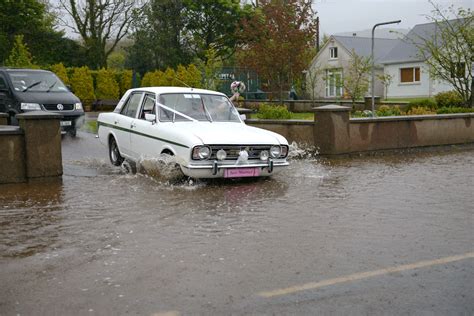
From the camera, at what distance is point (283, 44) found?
30.1m

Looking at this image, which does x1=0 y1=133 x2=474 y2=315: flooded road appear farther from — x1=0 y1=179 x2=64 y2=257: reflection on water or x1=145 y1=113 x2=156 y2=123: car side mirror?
x1=145 y1=113 x2=156 y2=123: car side mirror

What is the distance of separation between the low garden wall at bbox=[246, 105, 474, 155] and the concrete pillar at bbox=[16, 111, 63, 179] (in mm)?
5312

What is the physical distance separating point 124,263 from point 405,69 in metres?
43.3

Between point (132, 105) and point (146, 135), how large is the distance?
129 centimetres

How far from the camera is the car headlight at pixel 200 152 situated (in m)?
9.45

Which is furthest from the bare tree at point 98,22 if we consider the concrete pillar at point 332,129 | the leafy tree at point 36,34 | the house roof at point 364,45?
the concrete pillar at point 332,129

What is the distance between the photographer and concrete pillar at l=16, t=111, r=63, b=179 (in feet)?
34.1

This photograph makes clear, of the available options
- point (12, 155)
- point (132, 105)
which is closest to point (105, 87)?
point (132, 105)

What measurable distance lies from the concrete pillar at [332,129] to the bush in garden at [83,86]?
2180cm

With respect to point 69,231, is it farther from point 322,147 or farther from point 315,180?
point 322,147

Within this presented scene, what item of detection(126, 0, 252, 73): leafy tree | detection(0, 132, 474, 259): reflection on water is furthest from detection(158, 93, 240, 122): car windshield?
detection(126, 0, 252, 73): leafy tree

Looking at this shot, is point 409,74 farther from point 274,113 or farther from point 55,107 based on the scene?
point 55,107

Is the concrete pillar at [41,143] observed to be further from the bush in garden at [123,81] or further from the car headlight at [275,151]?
the bush in garden at [123,81]

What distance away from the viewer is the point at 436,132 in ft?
50.8
